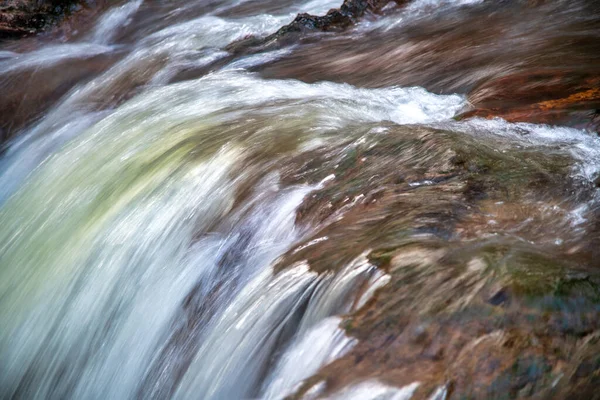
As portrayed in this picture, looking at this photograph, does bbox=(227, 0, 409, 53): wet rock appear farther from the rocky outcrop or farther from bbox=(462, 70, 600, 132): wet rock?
the rocky outcrop

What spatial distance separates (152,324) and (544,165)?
75.0 inches

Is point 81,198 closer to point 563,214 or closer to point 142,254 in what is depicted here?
point 142,254

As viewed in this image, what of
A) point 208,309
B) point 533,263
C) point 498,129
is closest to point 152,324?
point 208,309

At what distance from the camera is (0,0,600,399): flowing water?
2.25 meters

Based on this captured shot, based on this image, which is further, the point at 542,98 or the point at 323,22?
the point at 323,22

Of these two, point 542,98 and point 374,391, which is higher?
point 374,391

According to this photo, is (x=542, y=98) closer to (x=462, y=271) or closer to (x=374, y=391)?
(x=462, y=271)

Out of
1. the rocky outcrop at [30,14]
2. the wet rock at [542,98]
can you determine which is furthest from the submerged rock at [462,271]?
the rocky outcrop at [30,14]

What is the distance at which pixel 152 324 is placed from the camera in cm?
317

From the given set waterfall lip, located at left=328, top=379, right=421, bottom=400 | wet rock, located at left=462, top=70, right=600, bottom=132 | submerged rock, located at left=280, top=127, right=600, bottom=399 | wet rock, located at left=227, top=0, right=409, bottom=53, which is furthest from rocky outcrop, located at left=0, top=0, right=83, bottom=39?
waterfall lip, located at left=328, top=379, right=421, bottom=400

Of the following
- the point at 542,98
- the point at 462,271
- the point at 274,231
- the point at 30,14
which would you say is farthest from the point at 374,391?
the point at 30,14

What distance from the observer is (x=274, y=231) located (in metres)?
3.04

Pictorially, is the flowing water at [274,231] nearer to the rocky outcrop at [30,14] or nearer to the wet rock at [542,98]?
the wet rock at [542,98]

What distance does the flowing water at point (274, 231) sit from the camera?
7.39 ft
